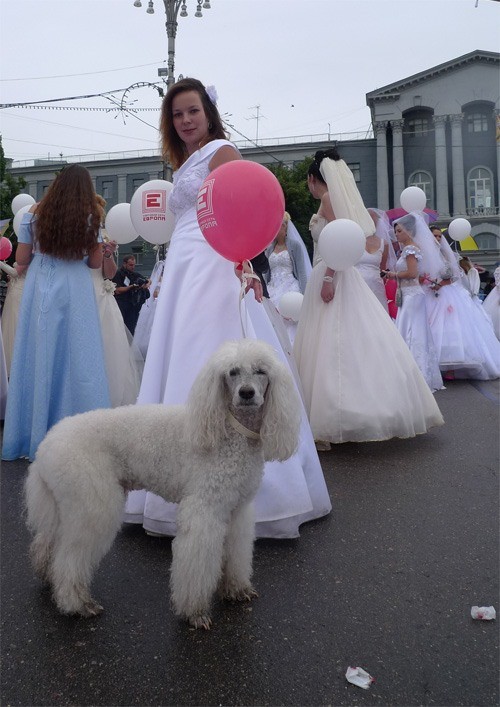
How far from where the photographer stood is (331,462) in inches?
177

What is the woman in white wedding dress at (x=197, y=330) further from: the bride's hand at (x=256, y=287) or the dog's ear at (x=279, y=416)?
the dog's ear at (x=279, y=416)

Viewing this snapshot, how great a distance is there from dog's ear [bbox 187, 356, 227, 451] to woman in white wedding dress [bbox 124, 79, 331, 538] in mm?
726


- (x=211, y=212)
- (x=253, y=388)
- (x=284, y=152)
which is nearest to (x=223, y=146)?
(x=211, y=212)

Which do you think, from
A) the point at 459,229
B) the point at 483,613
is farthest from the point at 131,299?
the point at 483,613

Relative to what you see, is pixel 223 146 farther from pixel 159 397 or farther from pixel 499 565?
pixel 499 565

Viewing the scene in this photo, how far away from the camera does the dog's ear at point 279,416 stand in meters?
2.27

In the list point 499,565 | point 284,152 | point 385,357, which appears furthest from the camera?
point 284,152

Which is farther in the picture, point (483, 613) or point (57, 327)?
point (57, 327)

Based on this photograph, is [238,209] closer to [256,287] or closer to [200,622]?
[256,287]

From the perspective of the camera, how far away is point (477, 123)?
4603cm

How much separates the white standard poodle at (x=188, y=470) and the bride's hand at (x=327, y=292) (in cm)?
291

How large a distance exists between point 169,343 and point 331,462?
6.49ft

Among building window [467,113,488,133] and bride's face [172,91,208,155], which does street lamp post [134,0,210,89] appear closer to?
bride's face [172,91,208,155]

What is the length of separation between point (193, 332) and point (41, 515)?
116 cm
